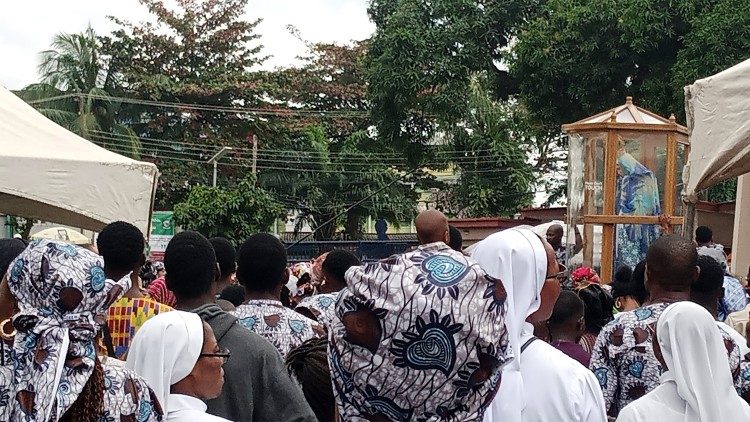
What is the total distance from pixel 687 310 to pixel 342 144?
3208cm

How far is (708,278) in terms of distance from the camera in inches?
202

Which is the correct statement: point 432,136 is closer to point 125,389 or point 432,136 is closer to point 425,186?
point 425,186

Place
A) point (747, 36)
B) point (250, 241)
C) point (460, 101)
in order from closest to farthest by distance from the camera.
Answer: point (250, 241) → point (747, 36) → point (460, 101)

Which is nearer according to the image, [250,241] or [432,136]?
[250,241]

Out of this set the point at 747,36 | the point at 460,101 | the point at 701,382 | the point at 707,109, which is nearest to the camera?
the point at 701,382

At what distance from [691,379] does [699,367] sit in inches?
1.9

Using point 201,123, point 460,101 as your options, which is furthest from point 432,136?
point 201,123

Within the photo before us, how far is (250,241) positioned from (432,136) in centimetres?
2078

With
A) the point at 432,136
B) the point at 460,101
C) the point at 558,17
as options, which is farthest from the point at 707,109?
the point at 432,136

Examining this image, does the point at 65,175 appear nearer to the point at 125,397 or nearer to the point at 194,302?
the point at 194,302

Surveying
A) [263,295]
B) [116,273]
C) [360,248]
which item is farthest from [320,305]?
[360,248]

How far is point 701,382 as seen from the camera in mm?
3336

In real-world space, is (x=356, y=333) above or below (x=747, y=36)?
below

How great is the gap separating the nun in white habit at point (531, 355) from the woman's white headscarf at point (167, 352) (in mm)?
876
